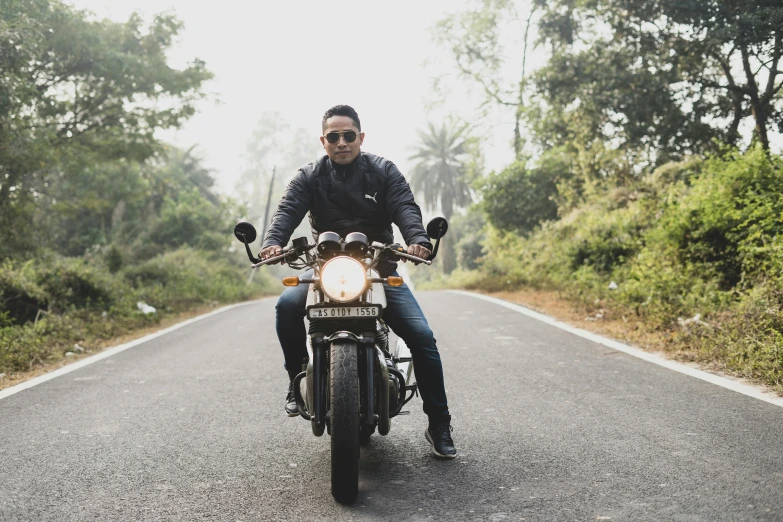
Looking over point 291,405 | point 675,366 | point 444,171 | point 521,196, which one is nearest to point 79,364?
point 291,405

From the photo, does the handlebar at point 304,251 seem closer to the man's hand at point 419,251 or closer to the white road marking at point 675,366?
the man's hand at point 419,251

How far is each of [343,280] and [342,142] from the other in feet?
3.65

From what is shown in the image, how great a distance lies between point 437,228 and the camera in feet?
13.2

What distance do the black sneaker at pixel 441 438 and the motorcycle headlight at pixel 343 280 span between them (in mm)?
1202

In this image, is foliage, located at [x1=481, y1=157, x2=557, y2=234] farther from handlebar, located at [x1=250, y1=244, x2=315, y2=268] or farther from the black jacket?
handlebar, located at [x1=250, y1=244, x2=315, y2=268]

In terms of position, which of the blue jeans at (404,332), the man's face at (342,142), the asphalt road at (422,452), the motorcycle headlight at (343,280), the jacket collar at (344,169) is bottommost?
the asphalt road at (422,452)

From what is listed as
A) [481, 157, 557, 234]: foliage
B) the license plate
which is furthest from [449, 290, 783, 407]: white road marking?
[481, 157, 557, 234]: foliage

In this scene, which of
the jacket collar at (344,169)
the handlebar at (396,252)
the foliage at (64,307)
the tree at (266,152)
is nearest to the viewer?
the handlebar at (396,252)

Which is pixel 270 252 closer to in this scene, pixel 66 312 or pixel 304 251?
pixel 304 251

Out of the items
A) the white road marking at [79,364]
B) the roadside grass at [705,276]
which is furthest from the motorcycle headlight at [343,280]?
the white road marking at [79,364]

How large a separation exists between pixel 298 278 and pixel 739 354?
15.3 feet

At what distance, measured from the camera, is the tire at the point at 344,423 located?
3.46 m

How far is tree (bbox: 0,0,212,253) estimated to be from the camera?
49.0 feet

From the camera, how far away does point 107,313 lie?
13.0 m
